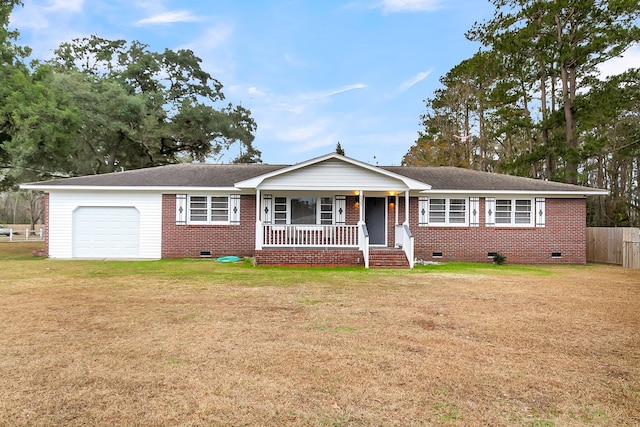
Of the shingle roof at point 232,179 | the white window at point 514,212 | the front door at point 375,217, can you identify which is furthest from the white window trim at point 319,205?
the white window at point 514,212

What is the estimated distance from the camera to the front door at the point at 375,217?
15.4 meters

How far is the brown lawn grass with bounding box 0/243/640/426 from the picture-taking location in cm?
306

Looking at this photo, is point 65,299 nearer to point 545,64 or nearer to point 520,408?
point 520,408

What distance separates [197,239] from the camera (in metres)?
14.9

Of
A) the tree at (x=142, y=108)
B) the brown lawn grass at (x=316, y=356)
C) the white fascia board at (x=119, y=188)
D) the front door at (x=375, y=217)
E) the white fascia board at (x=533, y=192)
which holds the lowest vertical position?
the brown lawn grass at (x=316, y=356)

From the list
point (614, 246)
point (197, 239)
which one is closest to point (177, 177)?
point (197, 239)

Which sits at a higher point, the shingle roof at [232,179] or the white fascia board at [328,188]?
the shingle roof at [232,179]

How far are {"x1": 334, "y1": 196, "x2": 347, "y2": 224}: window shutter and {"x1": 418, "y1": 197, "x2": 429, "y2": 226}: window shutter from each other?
9.88ft

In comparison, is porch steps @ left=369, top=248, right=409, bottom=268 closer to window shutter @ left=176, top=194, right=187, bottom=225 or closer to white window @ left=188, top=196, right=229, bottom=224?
white window @ left=188, top=196, right=229, bottom=224

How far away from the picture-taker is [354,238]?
45.7ft

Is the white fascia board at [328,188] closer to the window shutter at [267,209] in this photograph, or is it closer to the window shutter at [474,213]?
the window shutter at [267,209]

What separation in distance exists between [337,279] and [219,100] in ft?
89.0

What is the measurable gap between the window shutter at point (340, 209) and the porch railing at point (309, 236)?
0.99 metres

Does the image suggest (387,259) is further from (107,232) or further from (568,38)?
(568,38)
